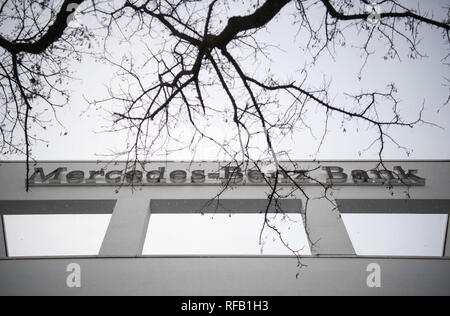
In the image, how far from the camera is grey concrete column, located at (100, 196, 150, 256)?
31.7 ft

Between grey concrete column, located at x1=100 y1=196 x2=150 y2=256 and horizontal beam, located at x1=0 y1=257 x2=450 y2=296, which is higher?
grey concrete column, located at x1=100 y1=196 x2=150 y2=256

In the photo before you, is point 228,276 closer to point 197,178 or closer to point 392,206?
point 197,178

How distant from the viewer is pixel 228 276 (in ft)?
26.9

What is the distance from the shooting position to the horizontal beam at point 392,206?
38.1 feet

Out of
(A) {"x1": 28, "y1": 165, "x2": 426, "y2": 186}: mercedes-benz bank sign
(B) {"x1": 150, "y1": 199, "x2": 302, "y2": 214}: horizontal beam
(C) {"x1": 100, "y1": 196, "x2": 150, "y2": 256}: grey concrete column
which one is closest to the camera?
(C) {"x1": 100, "y1": 196, "x2": 150, "y2": 256}: grey concrete column

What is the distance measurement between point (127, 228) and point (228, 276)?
4276 mm

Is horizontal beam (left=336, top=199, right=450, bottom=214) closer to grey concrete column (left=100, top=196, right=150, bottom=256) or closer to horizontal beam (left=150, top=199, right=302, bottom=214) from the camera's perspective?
horizontal beam (left=150, top=199, right=302, bottom=214)

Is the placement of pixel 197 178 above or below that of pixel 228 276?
above

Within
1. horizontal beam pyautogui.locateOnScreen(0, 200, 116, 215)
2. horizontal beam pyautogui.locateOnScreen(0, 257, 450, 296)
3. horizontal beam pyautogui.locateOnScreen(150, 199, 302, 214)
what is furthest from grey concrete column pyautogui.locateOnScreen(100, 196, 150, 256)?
horizontal beam pyautogui.locateOnScreen(0, 200, 116, 215)

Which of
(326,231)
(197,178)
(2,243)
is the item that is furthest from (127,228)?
(326,231)

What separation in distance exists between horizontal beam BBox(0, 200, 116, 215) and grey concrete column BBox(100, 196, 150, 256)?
0.99 metres

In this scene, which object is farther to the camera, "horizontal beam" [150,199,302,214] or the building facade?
"horizontal beam" [150,199,302,214]
